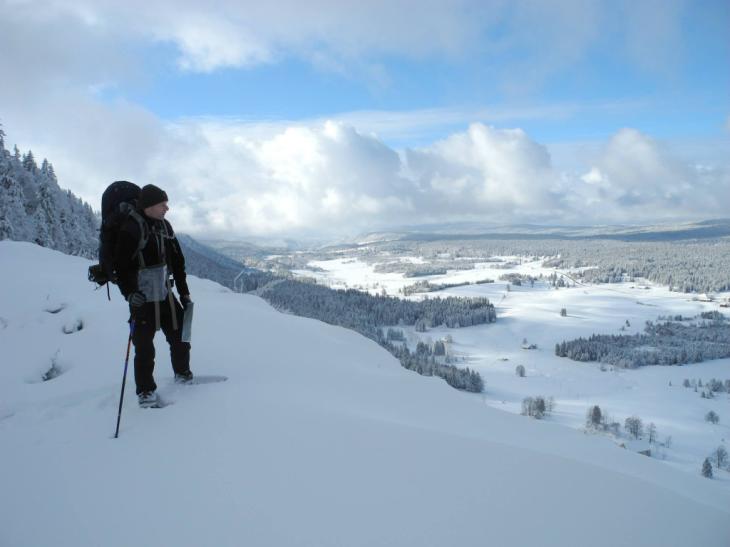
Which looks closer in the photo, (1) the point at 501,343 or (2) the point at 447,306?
(1) the point at 501,343

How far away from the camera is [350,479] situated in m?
3.70

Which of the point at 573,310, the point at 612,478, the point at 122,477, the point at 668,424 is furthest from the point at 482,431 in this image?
the point at 573,310

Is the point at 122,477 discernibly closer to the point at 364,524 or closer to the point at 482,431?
the point at 364,524

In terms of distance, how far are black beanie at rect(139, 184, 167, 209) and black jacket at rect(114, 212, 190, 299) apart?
0.17m

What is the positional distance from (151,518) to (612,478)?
178 inches

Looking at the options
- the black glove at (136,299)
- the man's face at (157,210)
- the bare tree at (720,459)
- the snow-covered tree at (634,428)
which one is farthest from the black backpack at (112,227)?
the snow-covered tree at (634,428)

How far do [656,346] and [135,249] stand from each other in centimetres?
13354

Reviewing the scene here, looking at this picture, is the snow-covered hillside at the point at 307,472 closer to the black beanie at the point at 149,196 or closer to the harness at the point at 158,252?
the harness at the point at 158,252

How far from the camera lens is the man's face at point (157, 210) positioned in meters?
5.54

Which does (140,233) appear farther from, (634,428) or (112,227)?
(634,428)

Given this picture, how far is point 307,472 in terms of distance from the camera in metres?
3.79

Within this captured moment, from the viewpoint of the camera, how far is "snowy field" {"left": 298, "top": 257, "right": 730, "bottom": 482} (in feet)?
194

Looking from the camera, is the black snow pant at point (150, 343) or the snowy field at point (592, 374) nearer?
the black snow pant at point (150, 343)

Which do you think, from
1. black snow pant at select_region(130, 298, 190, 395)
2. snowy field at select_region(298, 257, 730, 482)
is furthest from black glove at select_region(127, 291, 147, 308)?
snowy field at select_region(298, 257, 730, 482)
